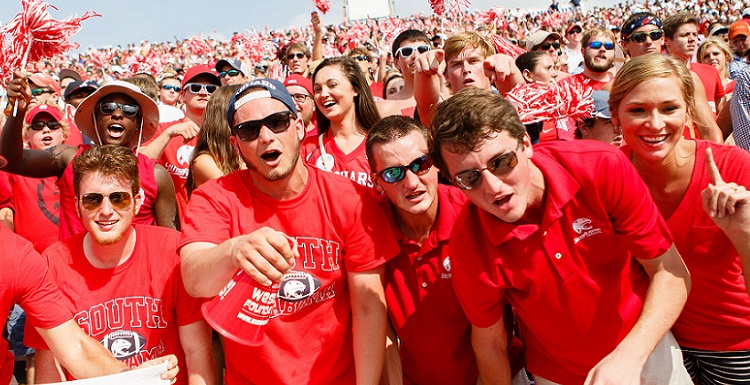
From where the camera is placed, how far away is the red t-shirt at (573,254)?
2461 millimetres

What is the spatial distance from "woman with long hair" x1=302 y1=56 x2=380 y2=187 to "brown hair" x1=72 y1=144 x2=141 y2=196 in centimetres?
132

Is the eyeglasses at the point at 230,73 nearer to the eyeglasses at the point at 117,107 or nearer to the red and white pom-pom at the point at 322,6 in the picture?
the eyeglasses at the point at 117,107

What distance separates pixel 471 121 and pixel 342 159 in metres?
1.88

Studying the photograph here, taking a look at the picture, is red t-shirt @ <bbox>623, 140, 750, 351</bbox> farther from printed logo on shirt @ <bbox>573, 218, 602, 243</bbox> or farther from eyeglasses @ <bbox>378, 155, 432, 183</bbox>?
eyeglasses @ <bbox>378, 155, 432, 183</bbox>

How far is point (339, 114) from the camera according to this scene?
14.4ft

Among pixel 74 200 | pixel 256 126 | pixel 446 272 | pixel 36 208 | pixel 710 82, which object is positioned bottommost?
pixel 446 272

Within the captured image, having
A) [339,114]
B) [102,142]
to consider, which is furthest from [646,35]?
[102,142]

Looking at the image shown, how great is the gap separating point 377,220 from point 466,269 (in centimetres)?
56

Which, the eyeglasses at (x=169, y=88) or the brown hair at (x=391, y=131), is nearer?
the brown hair at (x=391, y=131)

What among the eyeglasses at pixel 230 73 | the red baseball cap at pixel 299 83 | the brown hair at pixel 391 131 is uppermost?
the eyeglasses at pixel 230 73

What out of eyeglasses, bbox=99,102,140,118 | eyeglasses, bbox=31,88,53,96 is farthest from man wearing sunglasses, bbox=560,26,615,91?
eyeglasses, bbox=31,88,53,96

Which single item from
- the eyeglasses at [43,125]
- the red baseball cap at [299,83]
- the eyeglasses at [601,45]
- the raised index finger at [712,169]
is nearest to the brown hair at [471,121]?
the raised index finger at [712,169]

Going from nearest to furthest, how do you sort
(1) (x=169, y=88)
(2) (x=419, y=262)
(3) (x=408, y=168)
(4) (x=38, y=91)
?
(3) (x=408, y=168) < (2) (x=419, y=262) < (4) (x=38, y=91) < (1) (x=169, y=88)

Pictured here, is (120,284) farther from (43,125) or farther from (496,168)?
(43,125)
